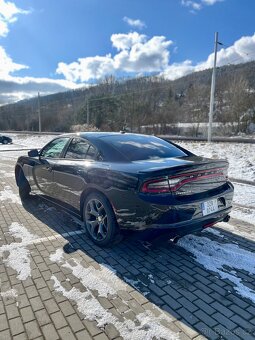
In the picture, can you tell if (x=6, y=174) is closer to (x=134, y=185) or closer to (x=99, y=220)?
(x=99, y=220)

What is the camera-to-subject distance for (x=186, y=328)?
7.20ft

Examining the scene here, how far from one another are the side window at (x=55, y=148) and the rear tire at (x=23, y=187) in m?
0.98

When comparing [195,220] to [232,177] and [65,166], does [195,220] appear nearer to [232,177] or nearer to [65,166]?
[65,166]

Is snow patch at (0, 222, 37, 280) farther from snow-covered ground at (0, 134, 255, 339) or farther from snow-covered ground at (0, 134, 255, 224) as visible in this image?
snow-covered ground at (0, 134, 255, 224)

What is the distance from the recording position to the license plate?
124 inches

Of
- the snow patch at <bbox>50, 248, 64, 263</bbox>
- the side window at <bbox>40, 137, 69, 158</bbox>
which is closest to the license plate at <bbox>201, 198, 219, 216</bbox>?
the snow patch at <bbox>50, 248, 64, 263</bbox>

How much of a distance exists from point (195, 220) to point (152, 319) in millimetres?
1175

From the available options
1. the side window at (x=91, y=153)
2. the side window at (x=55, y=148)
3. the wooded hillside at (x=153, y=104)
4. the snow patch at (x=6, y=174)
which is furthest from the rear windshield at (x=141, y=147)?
the wooded hillside at (x=153, y=104)

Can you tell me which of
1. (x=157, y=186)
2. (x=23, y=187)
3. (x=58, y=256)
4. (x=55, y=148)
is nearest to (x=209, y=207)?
(x=157, y=186)

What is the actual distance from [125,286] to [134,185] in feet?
3.38

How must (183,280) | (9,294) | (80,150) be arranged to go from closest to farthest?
(9,294), (183,280), (80,150)

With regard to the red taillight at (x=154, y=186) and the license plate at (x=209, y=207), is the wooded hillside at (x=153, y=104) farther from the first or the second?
the red taillight at (x=154, y=186)

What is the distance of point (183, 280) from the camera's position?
2855mm

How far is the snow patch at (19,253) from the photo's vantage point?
3.03 metres
